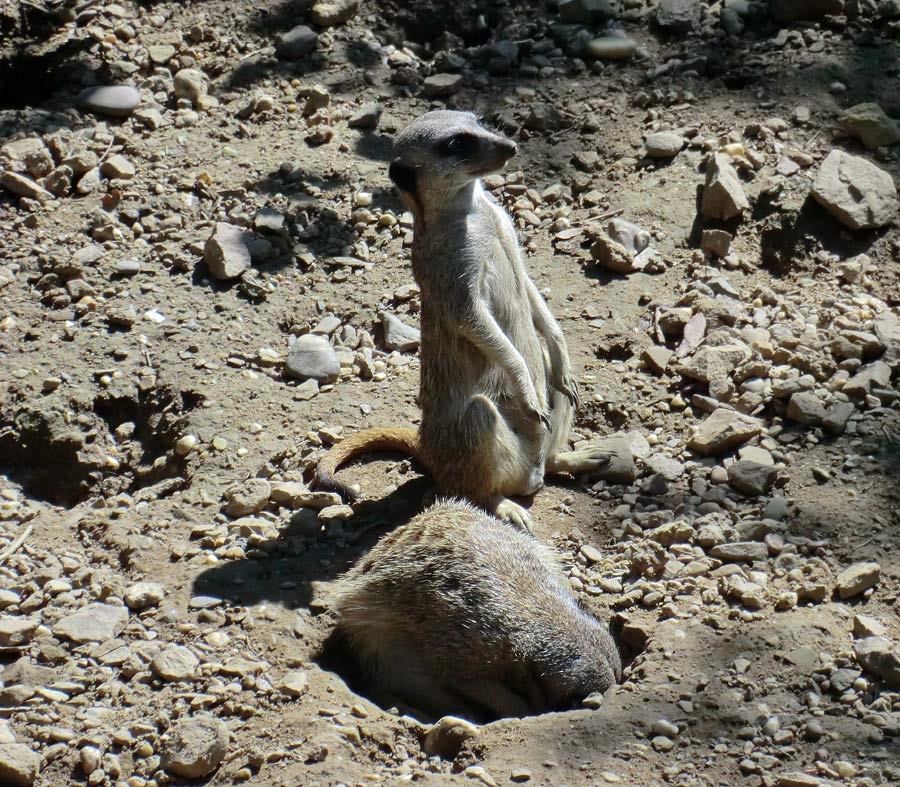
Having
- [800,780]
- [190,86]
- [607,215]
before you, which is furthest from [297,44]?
[800,780]

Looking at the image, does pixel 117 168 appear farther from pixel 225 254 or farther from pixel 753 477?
pixel 753 477

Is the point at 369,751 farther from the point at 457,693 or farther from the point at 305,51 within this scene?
the point at 305,51

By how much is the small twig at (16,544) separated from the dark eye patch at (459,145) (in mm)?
2259

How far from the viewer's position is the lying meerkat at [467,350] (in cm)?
444

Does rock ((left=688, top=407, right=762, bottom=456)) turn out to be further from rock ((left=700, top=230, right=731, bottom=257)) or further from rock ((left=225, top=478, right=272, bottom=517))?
rock ((left=225, top=478, right=272, bottom=517))

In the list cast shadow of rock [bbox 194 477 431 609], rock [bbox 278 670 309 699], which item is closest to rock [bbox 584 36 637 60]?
cast shadow of rock [bbox 194 477 431 609]

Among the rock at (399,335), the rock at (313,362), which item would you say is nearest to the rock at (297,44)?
the rock at (399,335)

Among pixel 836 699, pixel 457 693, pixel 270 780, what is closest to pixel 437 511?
pixel 457 693

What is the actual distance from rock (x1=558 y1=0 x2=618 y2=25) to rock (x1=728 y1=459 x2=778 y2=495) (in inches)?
136

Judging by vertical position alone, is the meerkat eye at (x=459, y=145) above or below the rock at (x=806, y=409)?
above

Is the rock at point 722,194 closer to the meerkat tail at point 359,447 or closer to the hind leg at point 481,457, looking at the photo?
the hind leg at point 481,457

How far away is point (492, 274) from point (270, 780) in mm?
2257

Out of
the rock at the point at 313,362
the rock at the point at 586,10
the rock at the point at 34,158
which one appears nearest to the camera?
the rock at the point at 313,362

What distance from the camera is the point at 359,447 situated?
15.4ft
